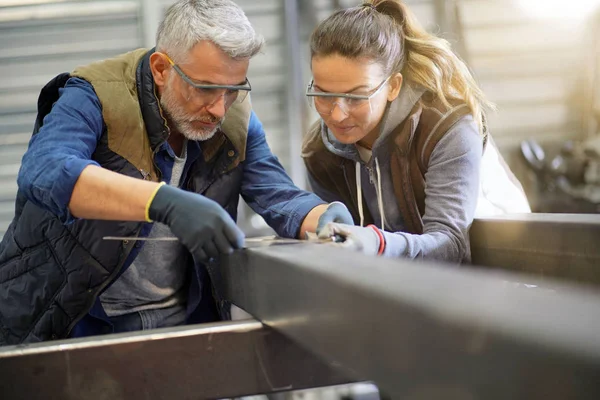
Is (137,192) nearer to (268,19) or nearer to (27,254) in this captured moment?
(27,254)

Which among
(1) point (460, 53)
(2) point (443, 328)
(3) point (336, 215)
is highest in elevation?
(1) point (460, 53)

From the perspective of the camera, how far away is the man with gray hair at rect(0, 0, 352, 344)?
Result: 168 cm

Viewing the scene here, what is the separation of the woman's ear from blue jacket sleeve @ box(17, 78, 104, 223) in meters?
0.79

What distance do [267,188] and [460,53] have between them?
14.2 ft

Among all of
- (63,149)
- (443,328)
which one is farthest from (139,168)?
(443,328)

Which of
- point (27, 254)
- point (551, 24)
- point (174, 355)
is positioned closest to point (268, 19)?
point (551, 24)

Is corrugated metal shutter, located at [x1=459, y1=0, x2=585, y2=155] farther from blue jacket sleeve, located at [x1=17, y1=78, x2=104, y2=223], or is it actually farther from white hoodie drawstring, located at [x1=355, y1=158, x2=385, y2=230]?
blue jacket sleeve, located at [x1=17, y1=78, x2=104, y2=223]

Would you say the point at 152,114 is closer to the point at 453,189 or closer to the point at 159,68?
the point at 159,68

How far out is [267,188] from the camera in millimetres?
1976

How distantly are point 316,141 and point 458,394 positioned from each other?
4.98 feet

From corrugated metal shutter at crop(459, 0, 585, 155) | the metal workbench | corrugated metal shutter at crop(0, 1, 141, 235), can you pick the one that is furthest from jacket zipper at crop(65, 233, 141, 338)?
corrugated metal shutter at crop(459, 0, 585, 155)

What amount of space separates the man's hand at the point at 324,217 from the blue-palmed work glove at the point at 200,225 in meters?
0.36

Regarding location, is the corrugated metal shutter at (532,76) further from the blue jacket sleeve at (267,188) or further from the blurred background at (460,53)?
the blue jacket sleeve at (267,188)

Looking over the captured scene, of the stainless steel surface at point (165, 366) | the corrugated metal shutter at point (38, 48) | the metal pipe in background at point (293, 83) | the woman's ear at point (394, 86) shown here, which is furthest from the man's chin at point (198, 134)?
the corrugated metal shutter at point (38, 48)
